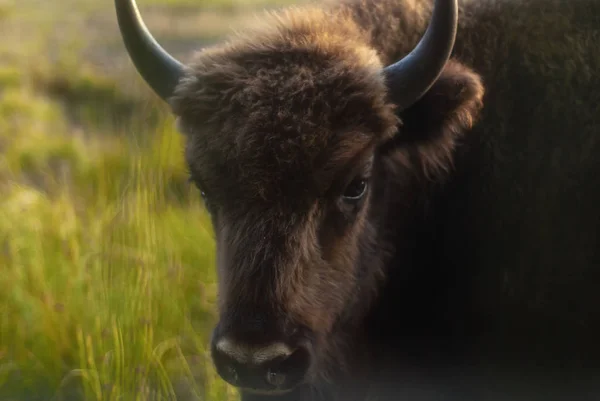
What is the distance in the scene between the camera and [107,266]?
4.16 m

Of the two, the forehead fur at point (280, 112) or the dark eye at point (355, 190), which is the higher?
the forehead fur at point (280, 112)

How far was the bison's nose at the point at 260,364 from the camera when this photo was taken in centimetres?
247

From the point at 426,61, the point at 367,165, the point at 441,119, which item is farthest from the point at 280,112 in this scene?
the point at 441,119

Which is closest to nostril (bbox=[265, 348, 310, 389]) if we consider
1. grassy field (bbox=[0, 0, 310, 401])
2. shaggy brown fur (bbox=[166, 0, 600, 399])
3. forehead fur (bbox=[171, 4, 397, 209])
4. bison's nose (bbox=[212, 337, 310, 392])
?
bison's nose (bbox=[212, 337, 310, 392])

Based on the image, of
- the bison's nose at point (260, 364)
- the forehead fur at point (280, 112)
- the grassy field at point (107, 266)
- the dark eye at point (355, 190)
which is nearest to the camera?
the bison's nose at point (260, 364)

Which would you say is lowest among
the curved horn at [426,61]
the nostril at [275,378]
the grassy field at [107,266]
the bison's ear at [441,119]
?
the grassy field at [107,266]

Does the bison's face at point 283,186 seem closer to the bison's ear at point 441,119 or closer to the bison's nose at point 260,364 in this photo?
the bison's nose at point 260,364

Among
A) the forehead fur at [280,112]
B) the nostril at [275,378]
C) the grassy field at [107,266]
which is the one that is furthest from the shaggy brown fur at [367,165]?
the grassy field at [107,266]

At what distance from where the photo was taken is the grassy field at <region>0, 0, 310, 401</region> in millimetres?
3814

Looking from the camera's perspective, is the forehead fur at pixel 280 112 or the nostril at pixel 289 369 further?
the forehead fur at pixel 280 112

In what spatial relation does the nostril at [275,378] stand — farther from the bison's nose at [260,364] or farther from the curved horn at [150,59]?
the curved horn at [150,59]

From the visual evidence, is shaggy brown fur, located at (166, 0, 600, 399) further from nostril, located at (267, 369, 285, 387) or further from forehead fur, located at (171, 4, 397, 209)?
nostril, located at (267, 369, 285, 387)

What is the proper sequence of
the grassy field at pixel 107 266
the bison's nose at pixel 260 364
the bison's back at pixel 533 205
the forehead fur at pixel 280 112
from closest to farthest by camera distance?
the bison's nose at pixel 260 364, the forehead fur at pixel 280 112, the bison's back at pixel 533 205, the grassy field at pixel 107 266

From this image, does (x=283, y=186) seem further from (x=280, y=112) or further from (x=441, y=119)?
(x=441, y=119)
